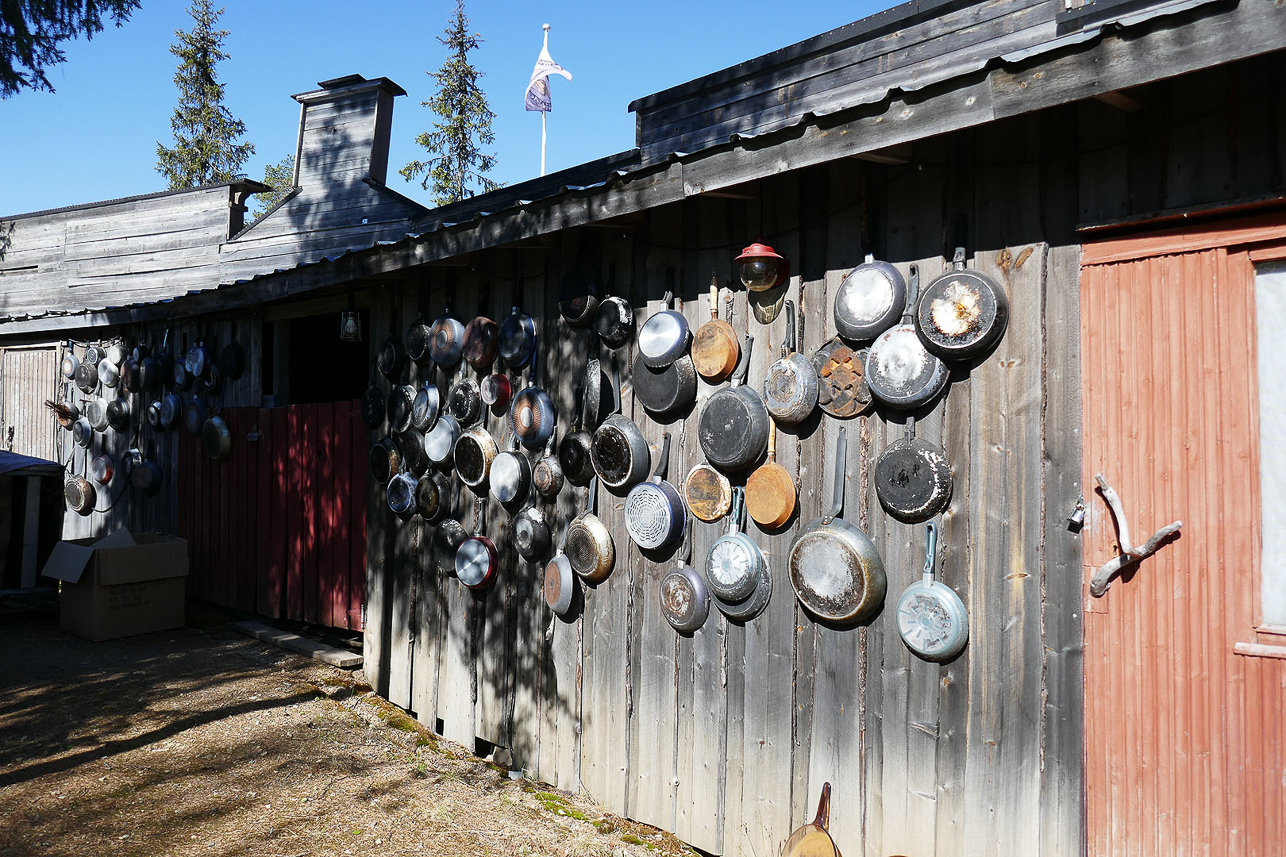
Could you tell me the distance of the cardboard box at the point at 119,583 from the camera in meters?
6.81

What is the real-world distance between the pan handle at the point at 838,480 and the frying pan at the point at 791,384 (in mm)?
171

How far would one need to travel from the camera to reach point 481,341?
16.0 ft

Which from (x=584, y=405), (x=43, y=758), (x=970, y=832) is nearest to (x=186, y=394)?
(x=43, y=758)

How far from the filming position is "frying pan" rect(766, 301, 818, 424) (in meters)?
3.28

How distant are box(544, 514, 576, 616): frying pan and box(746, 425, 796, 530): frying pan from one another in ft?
3.93

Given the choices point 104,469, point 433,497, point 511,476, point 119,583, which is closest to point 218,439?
point 119,583

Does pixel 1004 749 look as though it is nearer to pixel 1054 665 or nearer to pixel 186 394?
pixel 1054 665

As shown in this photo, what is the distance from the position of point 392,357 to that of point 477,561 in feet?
5.37

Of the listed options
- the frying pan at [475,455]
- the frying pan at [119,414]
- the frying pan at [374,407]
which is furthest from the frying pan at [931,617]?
the frying pan at [119,414]

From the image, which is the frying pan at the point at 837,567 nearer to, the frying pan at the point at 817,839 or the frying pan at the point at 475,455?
the frying pan at the point at 817,839

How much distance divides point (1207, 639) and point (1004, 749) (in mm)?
697

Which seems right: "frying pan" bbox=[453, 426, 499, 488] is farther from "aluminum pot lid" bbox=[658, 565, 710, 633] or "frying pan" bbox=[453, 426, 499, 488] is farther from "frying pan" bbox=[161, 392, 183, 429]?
"frying pan" bbox=[161, 392, 183, 429]

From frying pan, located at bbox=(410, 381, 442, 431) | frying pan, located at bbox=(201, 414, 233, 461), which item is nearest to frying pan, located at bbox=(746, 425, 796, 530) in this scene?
frying pan, located at bbox=(410, 381, 442, 431)

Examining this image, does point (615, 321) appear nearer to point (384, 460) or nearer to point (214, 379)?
point (384, 460)
